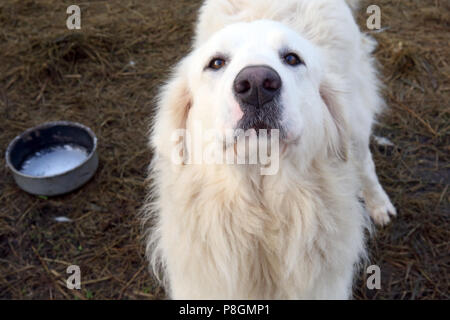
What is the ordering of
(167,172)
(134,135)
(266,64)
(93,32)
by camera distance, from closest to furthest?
(266,64) → (167,172) → (134,135) → (93,32)

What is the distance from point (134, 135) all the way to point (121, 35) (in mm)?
1586

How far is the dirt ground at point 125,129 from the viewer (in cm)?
295

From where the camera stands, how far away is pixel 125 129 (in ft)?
13.1

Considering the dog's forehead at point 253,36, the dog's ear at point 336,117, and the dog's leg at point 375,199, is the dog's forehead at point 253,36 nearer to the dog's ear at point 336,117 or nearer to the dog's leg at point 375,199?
the dog's ear at point 336,117

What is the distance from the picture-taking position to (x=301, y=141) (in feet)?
6.10

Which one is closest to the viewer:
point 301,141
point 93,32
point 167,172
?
point 301,141

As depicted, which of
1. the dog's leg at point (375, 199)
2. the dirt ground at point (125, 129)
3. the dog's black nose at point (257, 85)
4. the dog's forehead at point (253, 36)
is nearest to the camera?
the dog's black nose at point (257, 85)

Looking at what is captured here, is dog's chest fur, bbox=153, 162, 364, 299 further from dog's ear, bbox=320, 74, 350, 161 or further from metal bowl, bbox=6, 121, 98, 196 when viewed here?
metal bowl, bbox=6, 121, 98, 196

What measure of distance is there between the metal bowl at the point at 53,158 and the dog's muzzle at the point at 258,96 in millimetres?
2027

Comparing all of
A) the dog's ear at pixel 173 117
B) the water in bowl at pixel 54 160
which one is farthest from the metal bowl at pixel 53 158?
the dog's ear at pixel 173 117

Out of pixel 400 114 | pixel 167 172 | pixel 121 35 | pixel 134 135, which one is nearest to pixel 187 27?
pixel 121 35

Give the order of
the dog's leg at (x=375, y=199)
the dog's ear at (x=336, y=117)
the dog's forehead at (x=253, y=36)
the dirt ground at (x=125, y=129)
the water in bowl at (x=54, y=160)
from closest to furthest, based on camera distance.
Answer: the dog's forehead at (x=253, y=36), the dog's ear at (x=336, y=117), the dirt ground at (x=125, y=129), the dog's leg at (x=375, y=199), the water in bowl at (x=54, y=160)

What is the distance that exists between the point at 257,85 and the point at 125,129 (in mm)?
2648

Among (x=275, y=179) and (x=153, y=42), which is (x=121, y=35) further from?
(x=275, y=179)
